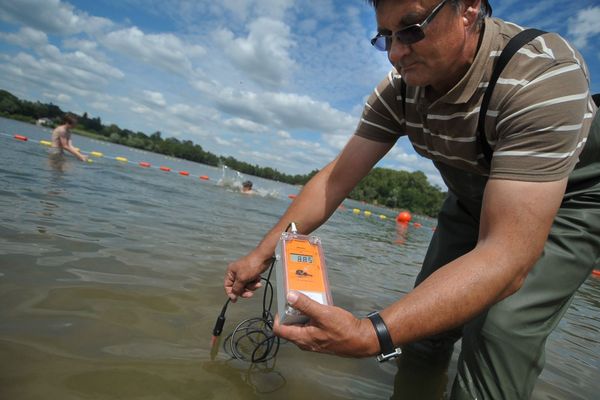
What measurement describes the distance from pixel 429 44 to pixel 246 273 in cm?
170

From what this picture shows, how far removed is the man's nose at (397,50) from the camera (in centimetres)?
194

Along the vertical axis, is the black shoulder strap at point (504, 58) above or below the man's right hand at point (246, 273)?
above

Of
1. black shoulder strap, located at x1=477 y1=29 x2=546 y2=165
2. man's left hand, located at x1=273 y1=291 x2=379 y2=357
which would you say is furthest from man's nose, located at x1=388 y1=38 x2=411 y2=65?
man's left hand, located at x1=273 y1=291 x2=379 y2=357

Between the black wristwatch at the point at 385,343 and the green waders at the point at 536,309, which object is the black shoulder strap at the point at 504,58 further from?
the black wristwatch at the point at 385,343

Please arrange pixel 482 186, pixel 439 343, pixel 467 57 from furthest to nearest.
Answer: pixel 439 343
pixel 482 186
pixel 467 57

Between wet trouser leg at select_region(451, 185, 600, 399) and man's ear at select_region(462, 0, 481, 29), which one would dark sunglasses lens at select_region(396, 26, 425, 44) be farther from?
wet trouser leg at select_region(451, 185, 600, 399)

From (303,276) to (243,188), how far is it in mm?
19888

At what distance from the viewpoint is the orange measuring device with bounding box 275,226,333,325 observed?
5.02 feet

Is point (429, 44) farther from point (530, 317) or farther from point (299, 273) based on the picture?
point (530, 317)

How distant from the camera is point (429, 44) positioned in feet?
6.12

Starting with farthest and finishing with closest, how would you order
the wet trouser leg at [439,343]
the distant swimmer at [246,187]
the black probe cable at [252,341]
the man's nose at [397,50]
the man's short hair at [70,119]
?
the distant swimmer at [246,187] → the man's short hair at [70,119] → the wet trouser leg at [439,343] → the black probe cable at [252,341] → the man's nose at [397,50]

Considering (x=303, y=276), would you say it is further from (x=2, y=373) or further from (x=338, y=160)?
(x=2, y=373)

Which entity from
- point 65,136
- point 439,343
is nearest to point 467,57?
point 439,343

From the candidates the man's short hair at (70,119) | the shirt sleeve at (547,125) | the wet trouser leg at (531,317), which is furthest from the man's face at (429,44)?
the man's short hair at (70,119)
